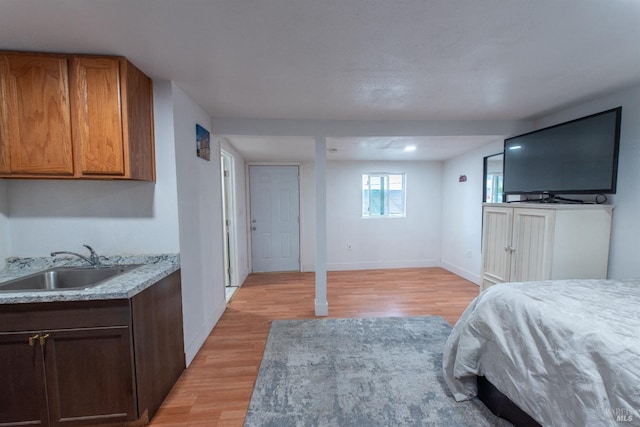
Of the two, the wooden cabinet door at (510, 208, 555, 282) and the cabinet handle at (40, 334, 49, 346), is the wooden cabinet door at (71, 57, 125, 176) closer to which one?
the cabinet handle at (40, 334, 49, 346)

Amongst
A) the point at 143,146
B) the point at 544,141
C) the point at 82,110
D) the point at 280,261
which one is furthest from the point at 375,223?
the point at 82,110

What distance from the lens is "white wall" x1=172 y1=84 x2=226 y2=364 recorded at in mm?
2027

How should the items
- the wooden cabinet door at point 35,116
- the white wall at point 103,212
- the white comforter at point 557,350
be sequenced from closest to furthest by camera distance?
the white comforter at point 557,350
the wooden cabinet door at point 35,116
the white wall at point 103,212

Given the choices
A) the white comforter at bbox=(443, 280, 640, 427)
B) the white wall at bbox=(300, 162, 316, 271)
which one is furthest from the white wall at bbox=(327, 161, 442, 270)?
the white comforter at bbox=(443, 280, 640, 427)

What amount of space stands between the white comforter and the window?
3299mm

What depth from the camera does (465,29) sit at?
1309 mm

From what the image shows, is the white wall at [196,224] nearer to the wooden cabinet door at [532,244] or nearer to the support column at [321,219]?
the support column at [321,219]

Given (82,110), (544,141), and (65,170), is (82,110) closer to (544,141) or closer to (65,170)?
(65,170)

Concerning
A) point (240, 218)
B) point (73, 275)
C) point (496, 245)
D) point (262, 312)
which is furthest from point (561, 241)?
point (240, 218)

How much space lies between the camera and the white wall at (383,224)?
485cm

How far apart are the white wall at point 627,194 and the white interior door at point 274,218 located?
397cm

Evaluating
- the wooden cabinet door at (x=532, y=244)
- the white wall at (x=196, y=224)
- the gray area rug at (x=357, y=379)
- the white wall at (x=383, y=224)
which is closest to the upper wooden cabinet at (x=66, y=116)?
the white wall at (x=196, y=224)

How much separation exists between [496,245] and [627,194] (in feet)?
3.38

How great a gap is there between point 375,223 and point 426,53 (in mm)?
3638
